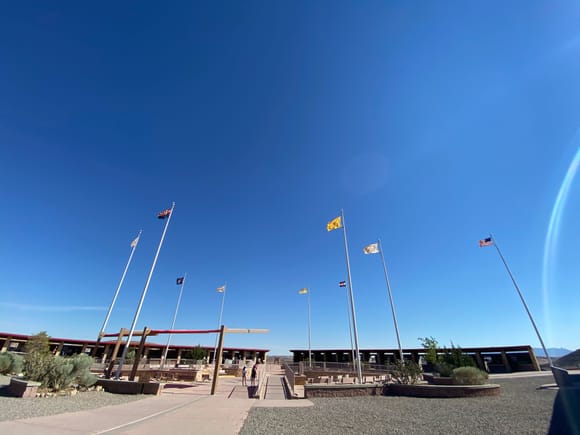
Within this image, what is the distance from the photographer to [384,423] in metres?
6.89

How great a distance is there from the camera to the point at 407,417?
7574 millimetres

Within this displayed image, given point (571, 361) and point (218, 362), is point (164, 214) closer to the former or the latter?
point (218, 362)

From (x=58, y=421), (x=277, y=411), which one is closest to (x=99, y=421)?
(x=58, y=421)

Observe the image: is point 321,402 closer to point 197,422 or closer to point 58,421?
point 197,422

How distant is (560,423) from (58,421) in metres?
12.7

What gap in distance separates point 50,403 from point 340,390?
10773 mm

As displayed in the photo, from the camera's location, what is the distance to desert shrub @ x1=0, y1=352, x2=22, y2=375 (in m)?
13.9

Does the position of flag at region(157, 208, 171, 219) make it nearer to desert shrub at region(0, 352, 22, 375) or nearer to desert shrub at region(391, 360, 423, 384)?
desert shrub at region(0, 352, 22, 375)

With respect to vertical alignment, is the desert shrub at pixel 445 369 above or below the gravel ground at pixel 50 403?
above

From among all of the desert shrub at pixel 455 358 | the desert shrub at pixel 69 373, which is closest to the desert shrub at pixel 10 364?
the desert shrub at pixel 69 373

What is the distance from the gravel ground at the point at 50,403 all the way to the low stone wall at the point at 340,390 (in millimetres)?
7013

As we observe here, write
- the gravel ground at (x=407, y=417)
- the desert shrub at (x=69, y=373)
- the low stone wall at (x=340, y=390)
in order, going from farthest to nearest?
1. the low stone wall at (x=340, y=390)
2. the desert shrub at (x=69, y=373)
3. the gravel ground at (x=407, y=417)

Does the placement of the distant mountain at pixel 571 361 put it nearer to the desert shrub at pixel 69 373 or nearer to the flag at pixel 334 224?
the flag at pixel 334 224

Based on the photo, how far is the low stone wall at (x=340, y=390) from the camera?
11.2 m
